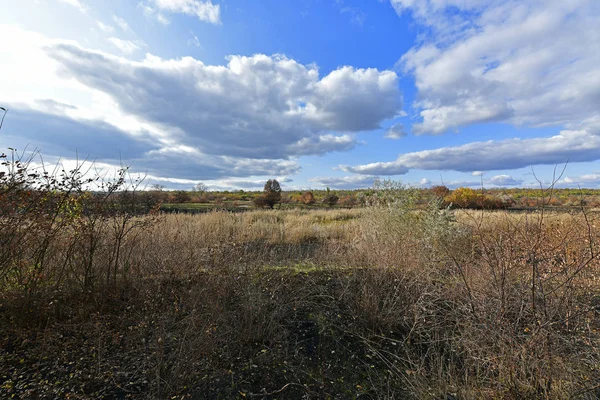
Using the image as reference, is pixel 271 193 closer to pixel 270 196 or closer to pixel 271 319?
pixel 270 196

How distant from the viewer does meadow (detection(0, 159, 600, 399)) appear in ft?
7.88

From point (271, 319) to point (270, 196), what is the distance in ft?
69.3

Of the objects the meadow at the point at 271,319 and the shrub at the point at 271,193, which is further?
the shrub at the point at 271,193

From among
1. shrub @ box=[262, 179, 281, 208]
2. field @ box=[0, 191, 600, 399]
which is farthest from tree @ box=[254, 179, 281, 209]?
field @ box=[0, 191, 600, 399]

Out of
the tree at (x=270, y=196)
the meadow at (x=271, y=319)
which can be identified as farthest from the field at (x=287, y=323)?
the tree at (x=270, y=196)

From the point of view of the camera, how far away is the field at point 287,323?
7.86 feet

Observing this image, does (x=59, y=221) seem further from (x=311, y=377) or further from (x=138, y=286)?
(x=311, y=377)

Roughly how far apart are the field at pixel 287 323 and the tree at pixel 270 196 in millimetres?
18395

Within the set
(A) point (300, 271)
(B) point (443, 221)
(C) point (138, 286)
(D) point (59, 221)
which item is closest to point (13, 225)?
(D) point (59, 221)

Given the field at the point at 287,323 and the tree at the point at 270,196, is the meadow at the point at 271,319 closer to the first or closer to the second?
the field at the point at 287,323

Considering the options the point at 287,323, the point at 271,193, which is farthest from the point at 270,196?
the point at 287,323

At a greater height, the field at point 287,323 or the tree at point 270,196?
the tree at point 270,196

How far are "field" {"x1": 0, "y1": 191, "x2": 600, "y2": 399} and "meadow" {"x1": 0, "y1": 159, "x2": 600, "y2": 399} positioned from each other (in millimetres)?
19

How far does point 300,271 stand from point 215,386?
2.38m
